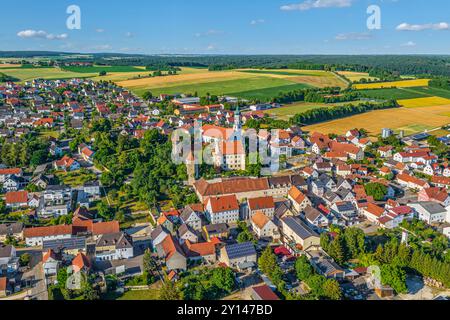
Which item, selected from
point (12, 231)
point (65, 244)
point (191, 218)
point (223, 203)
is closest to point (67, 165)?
point (12, 231)

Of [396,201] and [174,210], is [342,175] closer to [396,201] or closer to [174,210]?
[396,201]

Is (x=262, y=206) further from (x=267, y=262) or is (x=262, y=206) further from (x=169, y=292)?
(x=169, y=292)

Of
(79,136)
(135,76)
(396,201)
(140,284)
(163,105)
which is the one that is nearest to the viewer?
(140,284)

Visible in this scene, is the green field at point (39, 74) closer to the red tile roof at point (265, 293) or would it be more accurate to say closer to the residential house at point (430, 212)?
the residential house at point (430, 212)

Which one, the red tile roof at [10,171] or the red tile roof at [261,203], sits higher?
the red tile roof at [10,171]

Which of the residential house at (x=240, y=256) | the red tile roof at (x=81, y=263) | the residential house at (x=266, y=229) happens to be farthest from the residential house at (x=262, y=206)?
the red tile roof at (x=81, y=263)

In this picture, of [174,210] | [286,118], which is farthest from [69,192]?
[286,118]

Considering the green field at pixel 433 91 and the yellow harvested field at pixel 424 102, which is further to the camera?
the green field at pixel 433 91
